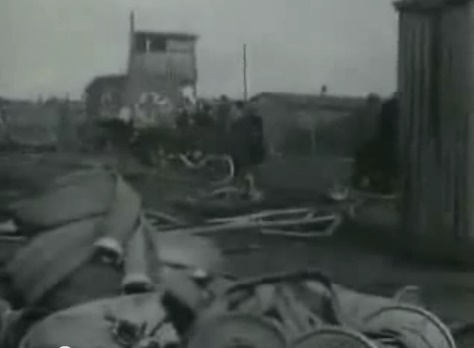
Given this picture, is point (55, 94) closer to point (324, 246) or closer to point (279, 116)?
point (279, 116)

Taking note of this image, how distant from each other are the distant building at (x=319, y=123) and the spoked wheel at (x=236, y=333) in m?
0.35

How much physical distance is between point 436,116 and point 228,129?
42 cm

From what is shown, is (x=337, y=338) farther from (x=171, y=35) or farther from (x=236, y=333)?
(x=171, y=35)

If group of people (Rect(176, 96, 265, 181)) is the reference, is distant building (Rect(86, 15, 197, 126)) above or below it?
above

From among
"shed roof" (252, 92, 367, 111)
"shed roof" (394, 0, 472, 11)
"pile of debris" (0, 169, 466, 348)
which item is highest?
"shed roof" (394, 0, 472, 11)

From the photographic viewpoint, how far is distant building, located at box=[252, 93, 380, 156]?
6.35ft

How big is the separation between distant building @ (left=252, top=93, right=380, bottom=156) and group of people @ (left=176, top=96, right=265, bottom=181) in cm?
3

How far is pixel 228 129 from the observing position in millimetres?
1958

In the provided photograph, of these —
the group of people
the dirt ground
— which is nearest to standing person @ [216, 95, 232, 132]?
the group of people

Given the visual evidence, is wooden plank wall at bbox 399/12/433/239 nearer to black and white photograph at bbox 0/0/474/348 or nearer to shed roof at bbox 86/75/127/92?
black and white photograph at bbox 0/0/474/348

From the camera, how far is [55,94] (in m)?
1.97

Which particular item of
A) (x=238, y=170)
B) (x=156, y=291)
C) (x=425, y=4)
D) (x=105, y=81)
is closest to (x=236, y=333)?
(x=156, y=291)

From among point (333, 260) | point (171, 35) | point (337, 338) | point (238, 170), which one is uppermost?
point (171, 35)

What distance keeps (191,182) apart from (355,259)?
37 centimetres
